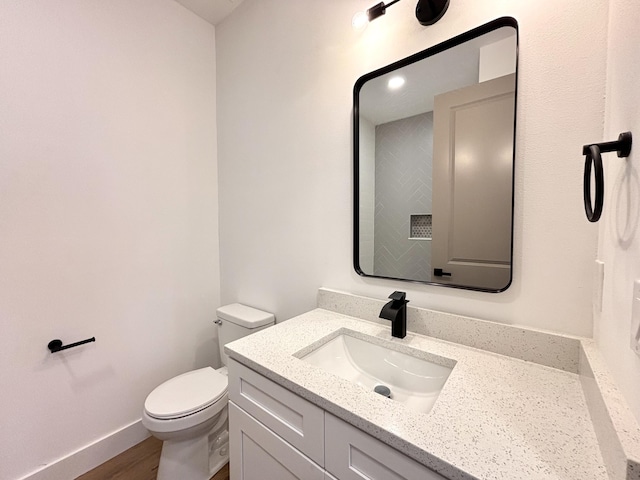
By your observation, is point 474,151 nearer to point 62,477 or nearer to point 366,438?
point 366,438

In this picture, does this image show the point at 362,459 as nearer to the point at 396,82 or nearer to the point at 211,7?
the point at 396,82

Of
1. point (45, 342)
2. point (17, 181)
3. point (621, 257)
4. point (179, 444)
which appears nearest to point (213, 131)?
point (17, 181)

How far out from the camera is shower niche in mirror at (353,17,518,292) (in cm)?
92

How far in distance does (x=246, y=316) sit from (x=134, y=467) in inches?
37.8

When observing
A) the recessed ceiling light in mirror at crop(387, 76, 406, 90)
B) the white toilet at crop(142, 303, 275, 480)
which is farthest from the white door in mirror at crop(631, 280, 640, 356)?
the white toilet at crop(142, 303, 275, 480)

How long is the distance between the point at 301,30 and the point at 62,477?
260 centimetres

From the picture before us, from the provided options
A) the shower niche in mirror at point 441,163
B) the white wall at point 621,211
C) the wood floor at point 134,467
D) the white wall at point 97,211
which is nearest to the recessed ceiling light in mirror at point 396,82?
the shower niche in mirror at point 441,163

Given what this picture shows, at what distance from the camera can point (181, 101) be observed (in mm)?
1775

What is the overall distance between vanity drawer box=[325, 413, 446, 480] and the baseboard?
4.96ft

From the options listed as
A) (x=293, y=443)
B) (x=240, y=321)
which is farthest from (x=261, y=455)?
(x=240, y=321)

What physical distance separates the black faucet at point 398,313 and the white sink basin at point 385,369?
3.0 inches

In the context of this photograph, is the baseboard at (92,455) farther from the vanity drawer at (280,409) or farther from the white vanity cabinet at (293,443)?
the vanity drawer at (280,409)

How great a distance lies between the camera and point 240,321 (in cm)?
159

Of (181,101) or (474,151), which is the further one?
(181,101)
